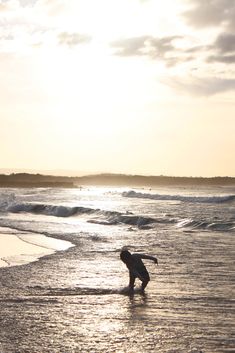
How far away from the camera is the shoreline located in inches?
828

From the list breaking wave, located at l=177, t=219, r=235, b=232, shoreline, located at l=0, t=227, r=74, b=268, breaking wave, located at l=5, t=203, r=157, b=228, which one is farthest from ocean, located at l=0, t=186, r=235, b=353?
breaking wave, located at l=5, t=203, r=157, b=228

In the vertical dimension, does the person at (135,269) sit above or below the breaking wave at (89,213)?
above

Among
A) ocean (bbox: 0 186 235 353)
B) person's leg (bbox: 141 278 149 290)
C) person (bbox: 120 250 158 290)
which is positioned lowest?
ocean (bbox: 0 186 235 353)

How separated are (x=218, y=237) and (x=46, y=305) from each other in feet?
62.1

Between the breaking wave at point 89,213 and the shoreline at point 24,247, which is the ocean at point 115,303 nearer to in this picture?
the shoreline at point 24,247

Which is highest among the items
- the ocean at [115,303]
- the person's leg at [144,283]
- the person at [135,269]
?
the person at [135,269]

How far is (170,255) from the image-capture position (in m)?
22.5

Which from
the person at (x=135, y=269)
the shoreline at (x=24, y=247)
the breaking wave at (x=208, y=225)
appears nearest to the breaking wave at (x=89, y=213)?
the breaking wave at (x=208, y=225)

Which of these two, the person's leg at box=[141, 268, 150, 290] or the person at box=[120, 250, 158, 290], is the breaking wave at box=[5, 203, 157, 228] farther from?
the person's leg at box=[141, 268, 150, 290]

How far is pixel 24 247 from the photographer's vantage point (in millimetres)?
25688

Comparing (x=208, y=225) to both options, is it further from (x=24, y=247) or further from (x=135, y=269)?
(x=135, y=269)

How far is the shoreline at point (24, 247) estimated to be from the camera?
69.0 feet

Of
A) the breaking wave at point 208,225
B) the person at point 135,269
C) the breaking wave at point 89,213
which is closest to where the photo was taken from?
the person at point 135,269

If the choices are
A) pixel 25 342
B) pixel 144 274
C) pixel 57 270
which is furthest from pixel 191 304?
pixel 57 270
